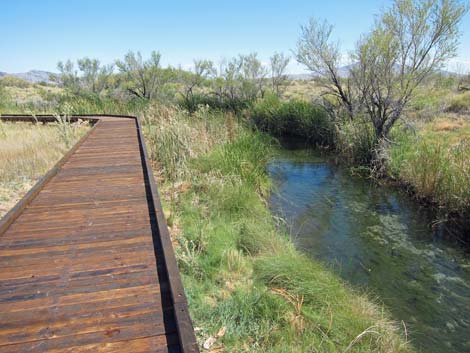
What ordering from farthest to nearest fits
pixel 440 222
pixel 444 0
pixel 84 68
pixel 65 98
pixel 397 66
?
pixel 84 68, pixel 65 98, pixel 397 66, pixel 444 0, pixel 440 222

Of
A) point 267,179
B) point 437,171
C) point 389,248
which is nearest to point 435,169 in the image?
point 437,171

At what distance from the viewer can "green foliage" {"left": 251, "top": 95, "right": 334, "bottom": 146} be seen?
15.3m

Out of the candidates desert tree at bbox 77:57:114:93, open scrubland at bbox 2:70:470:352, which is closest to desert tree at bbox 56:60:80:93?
desert tree at bbox 77:57:114:93

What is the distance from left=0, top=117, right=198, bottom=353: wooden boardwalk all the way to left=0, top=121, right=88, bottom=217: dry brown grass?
1722mm

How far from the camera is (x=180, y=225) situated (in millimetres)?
5574

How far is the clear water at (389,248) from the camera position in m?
4.62

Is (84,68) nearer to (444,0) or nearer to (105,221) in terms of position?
(444,0)

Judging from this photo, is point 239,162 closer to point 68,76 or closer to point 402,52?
point 402,52

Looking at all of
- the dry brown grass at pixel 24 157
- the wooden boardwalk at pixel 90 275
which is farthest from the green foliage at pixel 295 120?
the wooden boardwalk at pixel 90 275

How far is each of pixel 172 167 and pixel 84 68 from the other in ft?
79.4

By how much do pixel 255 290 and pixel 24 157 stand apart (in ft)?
25.6

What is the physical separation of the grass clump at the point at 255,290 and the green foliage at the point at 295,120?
30.9 feet

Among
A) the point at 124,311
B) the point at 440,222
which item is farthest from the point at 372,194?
the point at 124,311

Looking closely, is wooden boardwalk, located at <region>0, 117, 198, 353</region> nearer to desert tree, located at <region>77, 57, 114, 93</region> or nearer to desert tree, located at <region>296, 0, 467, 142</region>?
desert tree, located at <region>296, 0, 467, 142</region>
